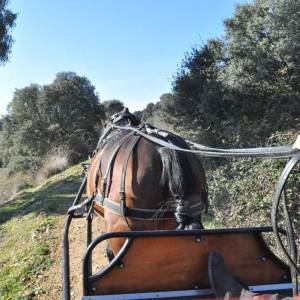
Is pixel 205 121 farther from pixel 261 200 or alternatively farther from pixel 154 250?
pixel 154 250

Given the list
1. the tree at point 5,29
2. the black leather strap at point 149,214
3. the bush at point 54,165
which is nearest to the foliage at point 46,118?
the bush at point 54,165

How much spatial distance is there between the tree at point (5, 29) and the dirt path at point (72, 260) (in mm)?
9048

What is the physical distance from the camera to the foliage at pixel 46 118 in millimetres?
25953

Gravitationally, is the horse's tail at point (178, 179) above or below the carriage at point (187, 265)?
above

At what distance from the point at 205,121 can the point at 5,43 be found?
8727mm

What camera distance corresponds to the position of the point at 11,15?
620 inches

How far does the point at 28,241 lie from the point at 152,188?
4.85m

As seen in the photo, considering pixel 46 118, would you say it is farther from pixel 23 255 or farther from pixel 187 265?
pixel 187 265

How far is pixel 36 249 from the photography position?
23.0 feet

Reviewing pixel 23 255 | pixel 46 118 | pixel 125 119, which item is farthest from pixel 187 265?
pixel 46 118

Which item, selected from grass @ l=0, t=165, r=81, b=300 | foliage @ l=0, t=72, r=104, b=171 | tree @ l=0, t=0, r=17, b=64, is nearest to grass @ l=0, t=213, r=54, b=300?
grass @ l=0, t=165, r=81, b=300

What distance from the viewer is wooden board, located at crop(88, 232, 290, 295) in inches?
95.3

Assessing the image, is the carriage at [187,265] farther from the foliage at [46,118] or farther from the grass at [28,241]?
the foliage at [46,118]

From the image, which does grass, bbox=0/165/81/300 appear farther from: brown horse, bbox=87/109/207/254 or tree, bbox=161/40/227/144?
tree, bbox=161/40/227/144
